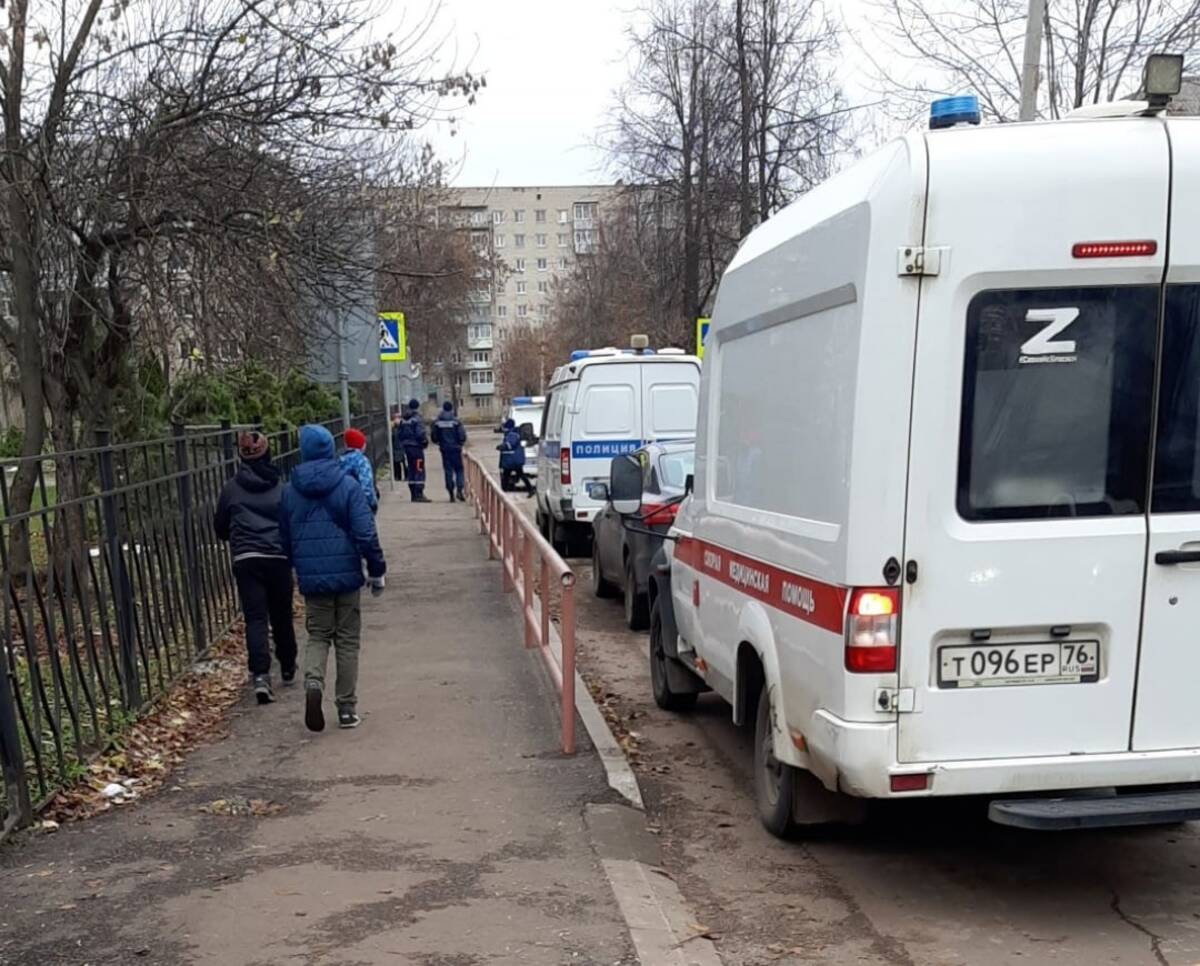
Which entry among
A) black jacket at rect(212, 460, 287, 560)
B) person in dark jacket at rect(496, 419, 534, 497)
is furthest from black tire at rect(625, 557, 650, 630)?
person in dark jacket at rect(496, 419, 534, 497)

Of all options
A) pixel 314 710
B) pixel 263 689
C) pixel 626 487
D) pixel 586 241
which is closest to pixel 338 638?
pixel 314 710

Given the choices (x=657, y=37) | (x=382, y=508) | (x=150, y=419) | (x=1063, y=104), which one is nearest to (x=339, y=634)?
(x=150, y=419)

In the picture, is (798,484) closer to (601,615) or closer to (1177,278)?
(1177,278)

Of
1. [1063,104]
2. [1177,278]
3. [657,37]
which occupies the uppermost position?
[657,37]

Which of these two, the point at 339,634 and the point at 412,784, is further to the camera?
the point at 339,634

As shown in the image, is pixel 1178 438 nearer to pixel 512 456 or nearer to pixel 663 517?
pixel 663 517

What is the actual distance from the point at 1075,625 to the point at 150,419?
1285 centimetres

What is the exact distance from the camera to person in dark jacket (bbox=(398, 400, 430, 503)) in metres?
22.5

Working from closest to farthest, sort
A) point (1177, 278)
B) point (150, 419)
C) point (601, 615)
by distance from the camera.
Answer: point (1177, 278), point (601, 615), point (150, 419)

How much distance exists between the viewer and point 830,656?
424 centimetres

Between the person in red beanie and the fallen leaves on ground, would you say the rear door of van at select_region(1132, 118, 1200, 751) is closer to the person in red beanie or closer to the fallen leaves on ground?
the fallen leaves on ground

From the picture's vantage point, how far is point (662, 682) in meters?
7.71

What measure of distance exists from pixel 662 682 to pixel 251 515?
2.86 metres

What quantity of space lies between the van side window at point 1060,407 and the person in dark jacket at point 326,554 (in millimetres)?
3947
